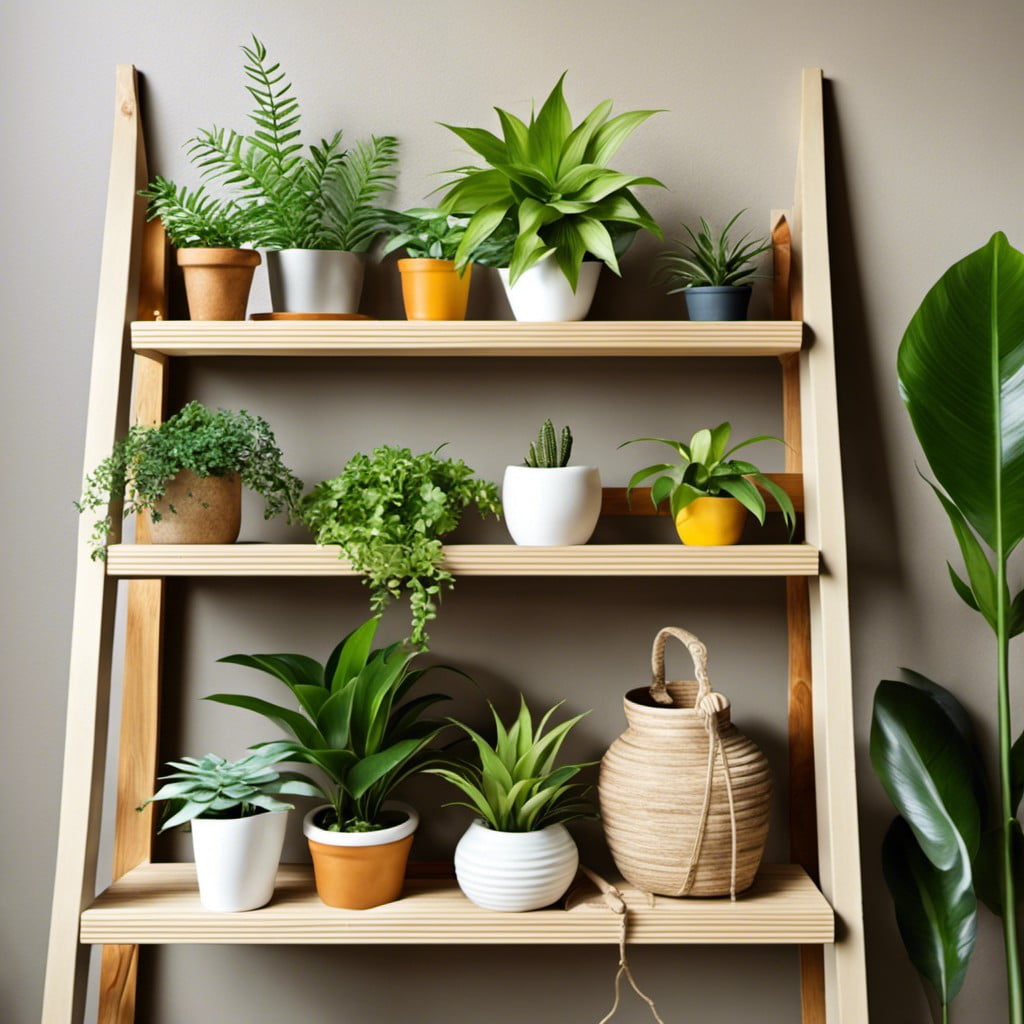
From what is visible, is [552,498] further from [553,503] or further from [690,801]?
[690,801]

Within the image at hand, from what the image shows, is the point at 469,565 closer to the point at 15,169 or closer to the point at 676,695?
the point at 676,695

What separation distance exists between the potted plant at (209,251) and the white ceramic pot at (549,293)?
0.42 metres

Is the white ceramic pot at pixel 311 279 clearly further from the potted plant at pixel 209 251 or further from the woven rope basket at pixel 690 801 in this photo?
the woven rope basket at pixel 690 801

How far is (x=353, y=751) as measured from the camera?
1464 millimetres

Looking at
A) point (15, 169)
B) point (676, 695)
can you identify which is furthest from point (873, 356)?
point (15, 169)

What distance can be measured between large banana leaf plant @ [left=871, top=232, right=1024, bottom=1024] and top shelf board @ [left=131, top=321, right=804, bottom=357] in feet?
0.73

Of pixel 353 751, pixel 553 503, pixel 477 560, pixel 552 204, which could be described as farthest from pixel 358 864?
A: pixel 552 204

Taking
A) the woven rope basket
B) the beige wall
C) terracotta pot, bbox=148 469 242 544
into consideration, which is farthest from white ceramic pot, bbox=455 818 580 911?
terracotta pot, bbox=148 469 242 544

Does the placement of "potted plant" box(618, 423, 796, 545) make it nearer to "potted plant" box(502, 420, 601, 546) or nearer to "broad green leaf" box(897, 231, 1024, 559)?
"potted plant" box(502, 420, 601, 546)

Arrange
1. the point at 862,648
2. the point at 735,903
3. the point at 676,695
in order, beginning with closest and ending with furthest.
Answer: the point at 735,903 < the point at 676,695 < the point at 862,648

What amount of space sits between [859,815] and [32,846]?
4.59 feet

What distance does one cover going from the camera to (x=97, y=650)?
1462 mm

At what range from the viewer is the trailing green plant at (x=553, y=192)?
146 cm

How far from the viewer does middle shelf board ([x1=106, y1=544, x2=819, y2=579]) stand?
144 cm
